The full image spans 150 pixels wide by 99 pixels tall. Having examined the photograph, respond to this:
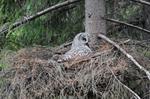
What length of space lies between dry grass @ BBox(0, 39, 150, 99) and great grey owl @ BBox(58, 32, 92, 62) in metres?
0.17

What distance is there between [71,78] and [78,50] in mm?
522

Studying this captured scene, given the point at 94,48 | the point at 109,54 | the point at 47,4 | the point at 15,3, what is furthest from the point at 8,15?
the point at 109,54

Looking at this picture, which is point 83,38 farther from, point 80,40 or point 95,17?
point 95,17

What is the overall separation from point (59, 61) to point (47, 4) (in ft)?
4.53

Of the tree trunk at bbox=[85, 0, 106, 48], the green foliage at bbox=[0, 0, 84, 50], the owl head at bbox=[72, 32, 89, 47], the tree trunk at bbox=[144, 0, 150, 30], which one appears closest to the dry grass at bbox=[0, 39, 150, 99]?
the owl head at bbox=[72, 32, 89, 47]

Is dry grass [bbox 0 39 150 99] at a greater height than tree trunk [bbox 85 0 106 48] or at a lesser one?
lesser

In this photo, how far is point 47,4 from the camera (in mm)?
5301

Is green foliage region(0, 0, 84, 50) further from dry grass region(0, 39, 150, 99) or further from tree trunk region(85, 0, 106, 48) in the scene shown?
dry grass region(0, 39, 150, 99)

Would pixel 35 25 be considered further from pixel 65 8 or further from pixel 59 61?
pixel 59 61

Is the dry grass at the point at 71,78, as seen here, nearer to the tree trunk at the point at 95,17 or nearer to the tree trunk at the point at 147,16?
the tree trunk at the point at 95,17

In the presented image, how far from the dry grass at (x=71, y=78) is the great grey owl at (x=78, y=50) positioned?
6.8 inches

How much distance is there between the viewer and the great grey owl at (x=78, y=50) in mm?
4164

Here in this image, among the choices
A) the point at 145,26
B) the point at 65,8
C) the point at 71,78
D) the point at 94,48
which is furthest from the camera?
the point at 145,26

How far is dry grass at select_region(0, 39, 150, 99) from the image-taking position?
12.2 ft
